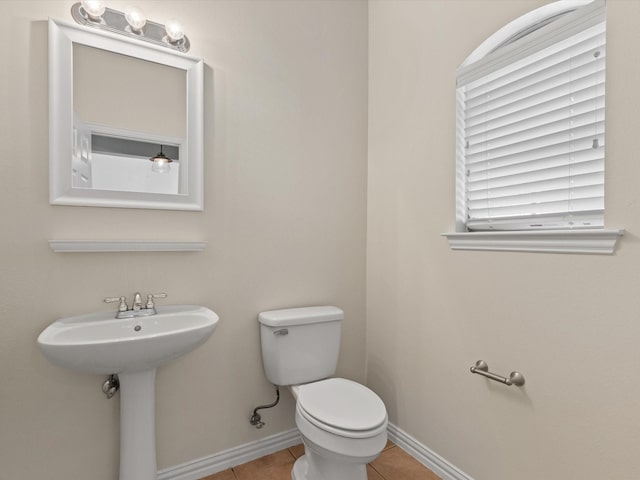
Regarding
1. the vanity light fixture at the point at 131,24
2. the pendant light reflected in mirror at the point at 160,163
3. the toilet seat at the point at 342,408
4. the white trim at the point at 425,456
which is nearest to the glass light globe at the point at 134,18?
the vanity light fixture at the point at 131,24

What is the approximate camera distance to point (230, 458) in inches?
66.2

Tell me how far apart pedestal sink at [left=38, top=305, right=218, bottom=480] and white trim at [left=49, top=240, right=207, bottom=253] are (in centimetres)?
27

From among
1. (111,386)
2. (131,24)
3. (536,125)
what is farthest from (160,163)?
(536,125)

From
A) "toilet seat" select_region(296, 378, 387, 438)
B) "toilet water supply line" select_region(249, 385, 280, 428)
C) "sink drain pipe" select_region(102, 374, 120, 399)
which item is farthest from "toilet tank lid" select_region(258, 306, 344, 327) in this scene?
"sink drain pipe" select_region(102, 374, 120, 399)

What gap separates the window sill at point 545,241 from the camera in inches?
42.0

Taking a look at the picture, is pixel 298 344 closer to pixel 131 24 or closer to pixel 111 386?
pixel 111 386

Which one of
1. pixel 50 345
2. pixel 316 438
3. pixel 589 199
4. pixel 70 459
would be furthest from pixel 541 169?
pixel 70 459

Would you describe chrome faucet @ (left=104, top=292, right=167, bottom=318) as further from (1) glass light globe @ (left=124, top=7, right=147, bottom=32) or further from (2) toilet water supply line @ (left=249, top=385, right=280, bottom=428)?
(1) glass light globe @ (left=124, top=7, right=147, bottom=32)

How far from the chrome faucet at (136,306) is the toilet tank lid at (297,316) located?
1.64 ft

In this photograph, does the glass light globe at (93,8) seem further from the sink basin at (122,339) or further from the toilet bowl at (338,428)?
the toilet bowl at (338,428)

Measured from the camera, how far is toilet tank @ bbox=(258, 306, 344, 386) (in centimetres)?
166

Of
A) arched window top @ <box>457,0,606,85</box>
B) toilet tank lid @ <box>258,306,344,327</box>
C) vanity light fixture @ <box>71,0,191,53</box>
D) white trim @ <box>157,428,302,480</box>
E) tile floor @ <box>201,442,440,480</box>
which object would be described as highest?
vanity light fixture @ <box>71,0,191,53</box>

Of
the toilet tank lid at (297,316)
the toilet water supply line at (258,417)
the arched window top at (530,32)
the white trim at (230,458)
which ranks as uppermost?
the arched window top at (530,32)

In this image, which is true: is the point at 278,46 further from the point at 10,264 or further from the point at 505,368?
the point at 505,368
